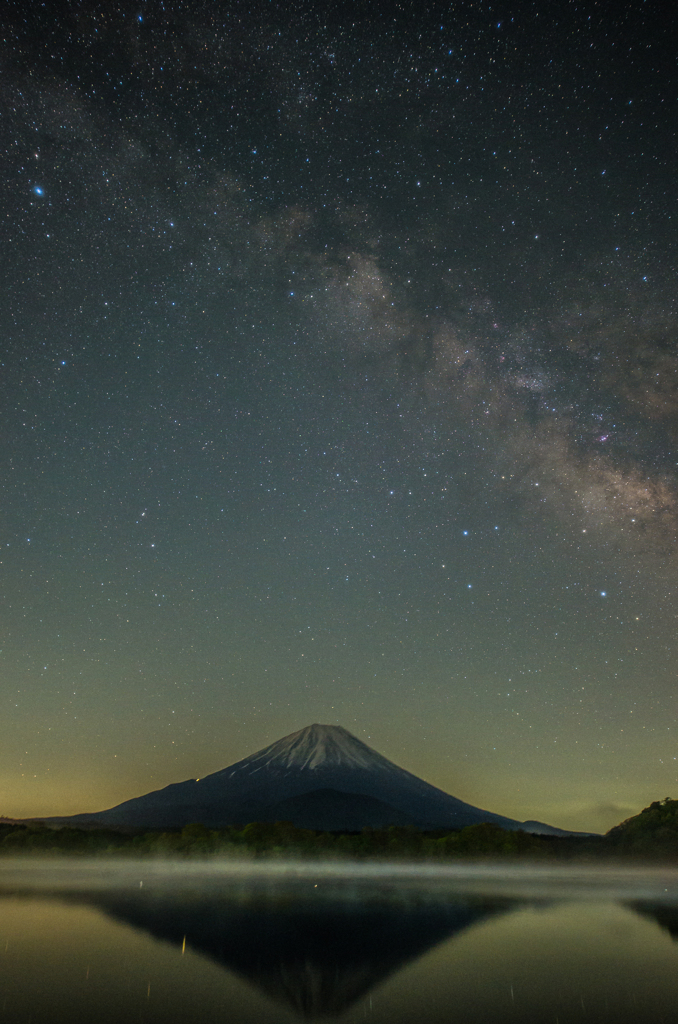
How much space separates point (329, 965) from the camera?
17328mm

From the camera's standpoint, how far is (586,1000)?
1398 centimetres

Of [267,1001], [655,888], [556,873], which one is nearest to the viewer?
[267,1001]

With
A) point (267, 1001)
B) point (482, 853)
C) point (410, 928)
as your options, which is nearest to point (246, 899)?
point (410, 928)

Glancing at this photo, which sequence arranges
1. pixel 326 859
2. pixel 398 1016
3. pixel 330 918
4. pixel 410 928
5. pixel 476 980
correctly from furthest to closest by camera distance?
pixel 326 859, pixel 330 918, pixel 410 928, pixel 476 980, pixel 398 1016

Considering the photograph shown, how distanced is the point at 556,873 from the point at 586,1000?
294 feet

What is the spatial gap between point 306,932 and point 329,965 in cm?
766

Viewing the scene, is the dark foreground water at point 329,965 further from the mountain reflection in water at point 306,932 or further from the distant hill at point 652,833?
the distant hill at point 652,833

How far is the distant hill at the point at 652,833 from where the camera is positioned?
87.4 metres

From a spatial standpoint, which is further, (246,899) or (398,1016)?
(246,899)

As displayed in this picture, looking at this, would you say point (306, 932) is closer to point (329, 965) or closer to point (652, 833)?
point (329, 965)

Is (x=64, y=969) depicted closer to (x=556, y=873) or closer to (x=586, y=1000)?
(x=586, y=1000)

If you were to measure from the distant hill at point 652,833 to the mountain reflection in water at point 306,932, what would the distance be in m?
58.5

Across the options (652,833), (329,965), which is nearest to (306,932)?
(329,965)

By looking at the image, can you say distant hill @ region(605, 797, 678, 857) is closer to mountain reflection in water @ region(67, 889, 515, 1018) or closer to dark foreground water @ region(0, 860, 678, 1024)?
mountain reflection in water @ region(67, 889, 515, 1018)
